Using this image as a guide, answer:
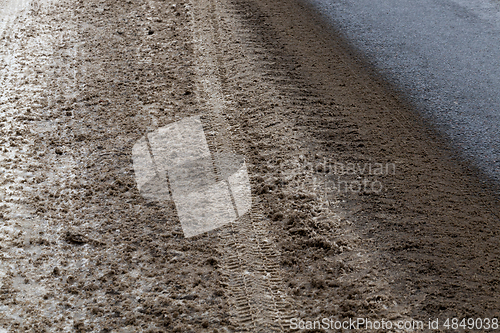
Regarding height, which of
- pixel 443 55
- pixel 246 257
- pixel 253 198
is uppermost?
pixel 443 55

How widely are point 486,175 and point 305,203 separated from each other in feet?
7.21

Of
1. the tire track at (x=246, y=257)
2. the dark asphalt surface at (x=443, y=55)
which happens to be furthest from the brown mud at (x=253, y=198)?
the dark asphalt surface at (x=443, y=55)

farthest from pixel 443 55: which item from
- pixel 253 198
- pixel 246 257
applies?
pixel 246 257

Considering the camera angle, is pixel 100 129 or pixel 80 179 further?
pixel 100 129

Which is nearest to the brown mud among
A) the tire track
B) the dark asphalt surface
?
the tire track

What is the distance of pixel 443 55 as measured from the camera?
7461 millimetres

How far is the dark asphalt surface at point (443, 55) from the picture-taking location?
20.1 ft

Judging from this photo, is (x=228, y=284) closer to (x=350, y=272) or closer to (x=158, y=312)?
(x=158, y=312)

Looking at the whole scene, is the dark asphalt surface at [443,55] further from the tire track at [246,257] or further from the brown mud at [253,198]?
the tire track at [246,257]

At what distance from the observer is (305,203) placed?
16.6ft

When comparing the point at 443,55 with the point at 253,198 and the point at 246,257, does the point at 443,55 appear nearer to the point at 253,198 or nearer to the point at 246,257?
the point at 253,198

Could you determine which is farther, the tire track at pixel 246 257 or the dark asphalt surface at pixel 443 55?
the dark asphalt surface at pixel 443 55

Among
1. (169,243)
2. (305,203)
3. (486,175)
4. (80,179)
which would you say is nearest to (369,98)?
(486,175)

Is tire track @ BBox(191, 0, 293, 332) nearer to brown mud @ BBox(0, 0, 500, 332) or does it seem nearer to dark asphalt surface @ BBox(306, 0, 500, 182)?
brown mud @ BBox(0, 0, 500, 332)
